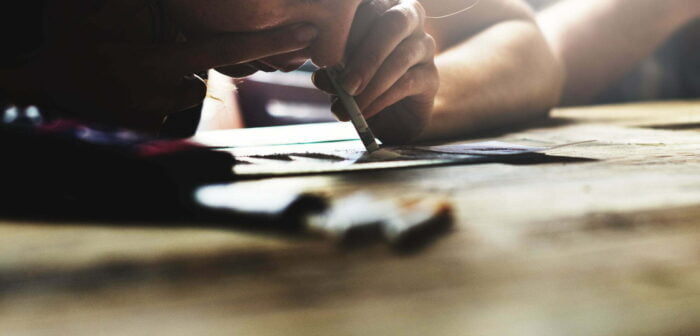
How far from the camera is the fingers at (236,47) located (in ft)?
1.87

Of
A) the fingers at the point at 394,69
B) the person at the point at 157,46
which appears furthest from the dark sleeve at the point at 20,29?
the fingers at the point at 394,69

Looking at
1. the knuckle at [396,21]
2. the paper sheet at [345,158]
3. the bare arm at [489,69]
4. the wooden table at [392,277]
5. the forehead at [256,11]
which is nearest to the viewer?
the wooden table at [392,277]

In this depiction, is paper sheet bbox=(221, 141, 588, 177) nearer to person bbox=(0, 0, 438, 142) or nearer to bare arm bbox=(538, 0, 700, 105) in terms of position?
person bbox=(0, 0, 438, 142)

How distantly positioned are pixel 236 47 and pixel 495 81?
598 mm

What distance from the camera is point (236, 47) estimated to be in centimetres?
58

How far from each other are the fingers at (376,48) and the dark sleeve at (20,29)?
324 mm

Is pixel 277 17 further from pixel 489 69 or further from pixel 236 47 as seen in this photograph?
pixel 489 69

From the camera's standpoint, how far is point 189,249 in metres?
0.23

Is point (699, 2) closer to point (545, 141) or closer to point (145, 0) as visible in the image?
point (545, 141)

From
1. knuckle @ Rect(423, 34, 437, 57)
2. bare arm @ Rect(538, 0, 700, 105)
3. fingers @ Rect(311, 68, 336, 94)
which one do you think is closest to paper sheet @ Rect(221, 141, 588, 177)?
fingers @ Rect(311, 68, 336, 94)

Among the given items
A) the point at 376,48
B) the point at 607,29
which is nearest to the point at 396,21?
the point at 376,48

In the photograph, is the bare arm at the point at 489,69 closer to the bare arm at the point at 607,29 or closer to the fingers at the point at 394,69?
the fingers at the point at 394,69

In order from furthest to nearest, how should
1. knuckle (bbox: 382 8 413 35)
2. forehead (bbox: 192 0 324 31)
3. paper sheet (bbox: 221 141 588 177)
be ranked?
knuckle (bbox: 382 8 413 35)
forehead (bbox: 192 0 324 31)
paper sheet (bbox: 221 141 588 177)

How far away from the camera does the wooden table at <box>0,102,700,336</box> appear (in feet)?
0.51
